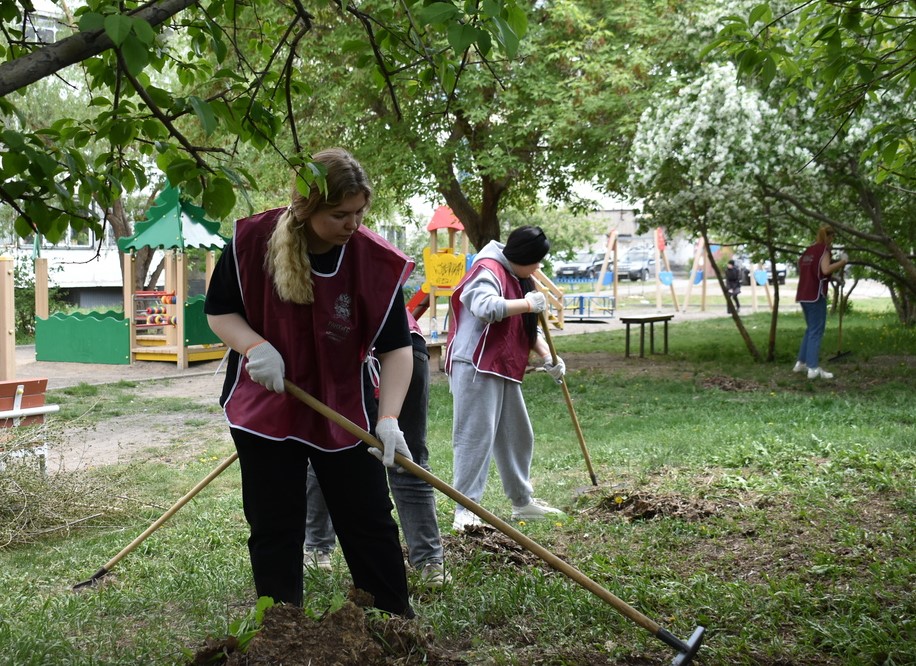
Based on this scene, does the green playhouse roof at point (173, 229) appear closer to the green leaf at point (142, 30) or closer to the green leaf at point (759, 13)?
the green leaf at point (759, 13)

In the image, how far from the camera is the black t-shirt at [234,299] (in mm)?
3117

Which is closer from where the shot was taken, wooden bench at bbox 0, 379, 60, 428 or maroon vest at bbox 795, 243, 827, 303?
wooden bench at bbox 0, 379, 60, 428

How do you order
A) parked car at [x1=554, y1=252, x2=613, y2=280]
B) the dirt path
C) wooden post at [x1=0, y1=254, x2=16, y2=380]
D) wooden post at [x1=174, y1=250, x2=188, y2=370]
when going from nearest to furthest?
wooden post at [x1=0, y1=254, x2=16, y2=380] < the dirt path < wooden post at [x1=174, y1=250, x2=188, y2=370] < parked car at [x1=554, y1=252, x2=613, y2=280]

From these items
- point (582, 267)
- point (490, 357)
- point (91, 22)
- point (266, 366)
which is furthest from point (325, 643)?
point (582, 267)

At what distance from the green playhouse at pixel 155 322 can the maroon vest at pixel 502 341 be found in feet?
34.3

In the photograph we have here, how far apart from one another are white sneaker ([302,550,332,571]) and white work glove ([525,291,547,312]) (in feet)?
5.60

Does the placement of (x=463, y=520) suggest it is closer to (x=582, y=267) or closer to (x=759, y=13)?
(x=759, y=13)

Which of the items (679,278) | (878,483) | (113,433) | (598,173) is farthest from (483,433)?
(679,278)

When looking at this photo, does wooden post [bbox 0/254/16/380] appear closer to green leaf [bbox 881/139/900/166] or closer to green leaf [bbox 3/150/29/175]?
green leaf [bbox 3/150/29/175]

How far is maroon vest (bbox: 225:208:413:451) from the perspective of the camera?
10.2 ft

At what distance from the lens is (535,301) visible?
521 centimetres

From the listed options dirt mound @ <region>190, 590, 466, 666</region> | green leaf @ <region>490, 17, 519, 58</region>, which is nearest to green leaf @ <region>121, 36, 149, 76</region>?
green leaf @ <region>490, 17, 519, 58</region>

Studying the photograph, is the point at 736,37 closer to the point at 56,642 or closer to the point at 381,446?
the point at 381,446

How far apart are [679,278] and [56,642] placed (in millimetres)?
47989
